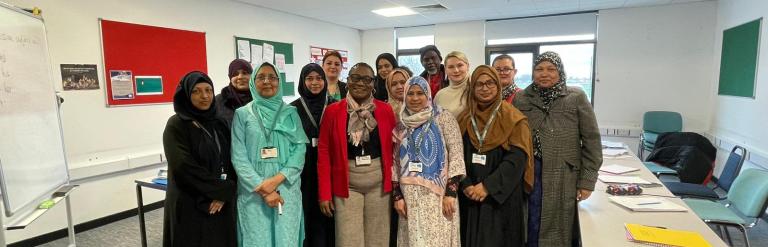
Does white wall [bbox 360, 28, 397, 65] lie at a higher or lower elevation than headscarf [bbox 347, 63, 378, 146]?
higher

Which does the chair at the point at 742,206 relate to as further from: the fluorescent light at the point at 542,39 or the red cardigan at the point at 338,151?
the fluorescent light at the point at 542,39

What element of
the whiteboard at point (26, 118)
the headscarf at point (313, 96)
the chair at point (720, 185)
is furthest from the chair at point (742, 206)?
the whiteboard at point (26, 118)

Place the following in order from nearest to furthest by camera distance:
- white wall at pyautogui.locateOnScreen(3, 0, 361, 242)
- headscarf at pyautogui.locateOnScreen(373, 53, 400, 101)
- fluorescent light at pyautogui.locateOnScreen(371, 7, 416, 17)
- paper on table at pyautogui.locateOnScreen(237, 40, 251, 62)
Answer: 1. headscarf at pyautogui.locateOnScreen(373, 53, 400, 101)
2. white wall at pyautogui.locateOnScreen(3, 0, 361, 242)
3. paper on table at pyautogui.locateOnScreen(237, 40, 251, 62)
4. fluorescent light at pyautogui.locateOnScreen(371, 7, 416, 17)

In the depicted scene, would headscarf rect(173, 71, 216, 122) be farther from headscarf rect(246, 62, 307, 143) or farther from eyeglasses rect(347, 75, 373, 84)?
eyeglasses rect(347, 75, 373, 84)

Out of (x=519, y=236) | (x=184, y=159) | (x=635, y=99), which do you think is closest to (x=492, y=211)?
(x=519, y=236)

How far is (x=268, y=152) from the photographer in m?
2.00

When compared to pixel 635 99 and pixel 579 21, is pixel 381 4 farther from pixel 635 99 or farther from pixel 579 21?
pixel 635 99

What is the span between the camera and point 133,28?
12.1 feet

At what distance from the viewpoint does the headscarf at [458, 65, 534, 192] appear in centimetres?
191

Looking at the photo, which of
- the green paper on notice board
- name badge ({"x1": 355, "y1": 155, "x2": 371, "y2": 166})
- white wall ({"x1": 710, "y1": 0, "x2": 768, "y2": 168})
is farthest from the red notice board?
white wall ({"x1": 710, "y1": 0, "x2": 768, "y2": 168})

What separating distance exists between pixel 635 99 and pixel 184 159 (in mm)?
5896

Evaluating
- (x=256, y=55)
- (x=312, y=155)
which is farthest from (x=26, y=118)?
(x=256, y=55)

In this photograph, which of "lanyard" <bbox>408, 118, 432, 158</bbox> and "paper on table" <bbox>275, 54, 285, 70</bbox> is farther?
"paper on table" <bbox>275, 54, 285, 70</bbox>

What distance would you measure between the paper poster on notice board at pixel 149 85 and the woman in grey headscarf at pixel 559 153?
360 cm
